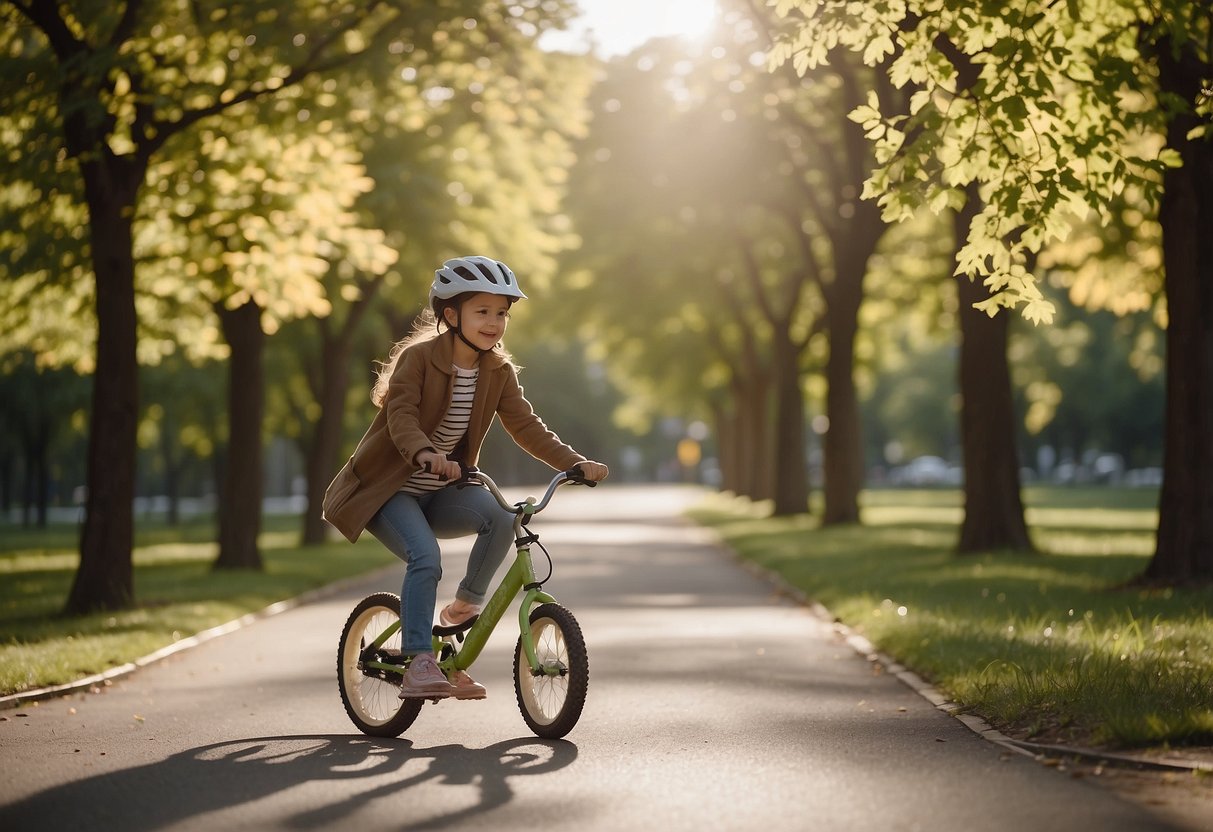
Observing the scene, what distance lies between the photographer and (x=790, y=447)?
35938mm

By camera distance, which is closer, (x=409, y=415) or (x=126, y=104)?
(x=409, y=415)

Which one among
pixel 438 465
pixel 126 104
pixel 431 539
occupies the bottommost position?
pixel 431 539

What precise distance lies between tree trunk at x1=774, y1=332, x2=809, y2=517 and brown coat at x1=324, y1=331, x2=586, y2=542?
2850 centimetres

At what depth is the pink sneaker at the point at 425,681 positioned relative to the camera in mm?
7137

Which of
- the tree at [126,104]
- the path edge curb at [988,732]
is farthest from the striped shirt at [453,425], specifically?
the tree at [126,104]

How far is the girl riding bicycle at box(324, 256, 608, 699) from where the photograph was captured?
7.17 metres

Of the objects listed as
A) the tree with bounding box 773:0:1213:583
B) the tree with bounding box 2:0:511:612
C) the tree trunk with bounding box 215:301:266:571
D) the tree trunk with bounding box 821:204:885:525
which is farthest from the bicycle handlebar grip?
the tree trunk with bounding box 821:204:885:525

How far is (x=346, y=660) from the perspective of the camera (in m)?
7.93

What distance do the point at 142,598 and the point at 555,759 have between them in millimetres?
10598

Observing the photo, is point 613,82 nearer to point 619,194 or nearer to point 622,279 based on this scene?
point 619,194

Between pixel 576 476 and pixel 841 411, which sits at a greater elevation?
pixel 841 411

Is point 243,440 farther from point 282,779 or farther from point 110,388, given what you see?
point 282,779

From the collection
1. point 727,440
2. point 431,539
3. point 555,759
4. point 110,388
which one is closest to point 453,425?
point 431,539

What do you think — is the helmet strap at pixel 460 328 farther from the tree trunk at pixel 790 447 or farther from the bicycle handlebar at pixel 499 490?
the tree trunk at pixel 790 447
